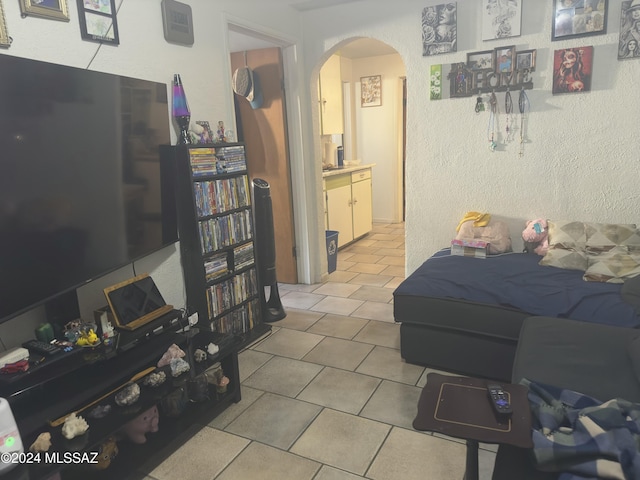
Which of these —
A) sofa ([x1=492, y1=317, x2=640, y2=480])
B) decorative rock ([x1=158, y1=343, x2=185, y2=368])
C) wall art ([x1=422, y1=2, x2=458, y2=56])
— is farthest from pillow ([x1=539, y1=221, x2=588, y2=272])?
decorative rock ([x1=158, y1=343, x2=185, y2=368])

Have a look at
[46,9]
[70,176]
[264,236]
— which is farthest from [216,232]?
[46,9]

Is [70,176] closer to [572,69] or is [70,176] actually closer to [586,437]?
[586,437]

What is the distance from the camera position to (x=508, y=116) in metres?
3.21

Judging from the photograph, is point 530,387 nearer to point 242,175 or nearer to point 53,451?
point 53,451

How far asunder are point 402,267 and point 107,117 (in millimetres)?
3234

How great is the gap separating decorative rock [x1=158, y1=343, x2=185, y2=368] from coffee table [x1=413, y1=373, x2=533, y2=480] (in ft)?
3.72

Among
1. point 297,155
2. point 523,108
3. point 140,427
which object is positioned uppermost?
point 523,108

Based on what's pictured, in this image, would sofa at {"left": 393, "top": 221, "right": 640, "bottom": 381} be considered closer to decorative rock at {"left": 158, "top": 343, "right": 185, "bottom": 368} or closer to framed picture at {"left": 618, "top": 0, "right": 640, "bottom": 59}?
framed picture at {"left": 618, "top": 0, "right": 640, "bottom": 59}

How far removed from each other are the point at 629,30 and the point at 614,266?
58.3 inches

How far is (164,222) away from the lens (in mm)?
2453

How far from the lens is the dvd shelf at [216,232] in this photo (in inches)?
102

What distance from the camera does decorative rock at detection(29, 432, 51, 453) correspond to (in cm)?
148

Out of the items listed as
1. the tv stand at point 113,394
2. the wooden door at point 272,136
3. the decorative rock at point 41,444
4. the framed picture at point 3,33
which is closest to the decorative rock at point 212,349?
the tv stand at point 113,394

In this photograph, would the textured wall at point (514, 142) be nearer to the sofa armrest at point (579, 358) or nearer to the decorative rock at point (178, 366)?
the sofa armrest at point (579, 358)
